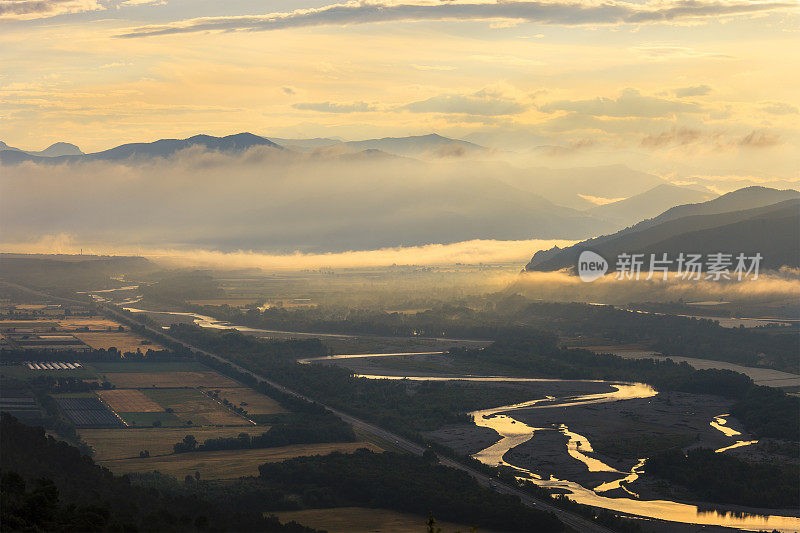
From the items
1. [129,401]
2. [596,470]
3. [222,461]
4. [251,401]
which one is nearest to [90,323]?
[129,401]

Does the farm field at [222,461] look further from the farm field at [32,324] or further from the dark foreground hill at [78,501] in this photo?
the farm field at [32,324]

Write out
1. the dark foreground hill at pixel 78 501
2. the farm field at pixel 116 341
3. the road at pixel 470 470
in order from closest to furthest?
the dark foreground hill at pixel 78 501
the road at pixel 470 470
the farm field at pixel 116 341

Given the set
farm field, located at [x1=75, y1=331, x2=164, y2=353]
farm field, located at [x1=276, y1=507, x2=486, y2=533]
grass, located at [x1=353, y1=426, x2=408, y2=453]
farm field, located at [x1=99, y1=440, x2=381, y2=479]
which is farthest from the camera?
farm field, located at [x1=75, y1=331, x2=164, y2=353]

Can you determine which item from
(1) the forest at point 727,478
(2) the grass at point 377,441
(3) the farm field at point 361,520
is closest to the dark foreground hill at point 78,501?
(3) the farm field at point 361,520

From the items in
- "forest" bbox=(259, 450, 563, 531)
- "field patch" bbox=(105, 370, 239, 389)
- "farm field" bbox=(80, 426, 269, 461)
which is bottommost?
"field patch" bbox=(105, 370, 239, 389)

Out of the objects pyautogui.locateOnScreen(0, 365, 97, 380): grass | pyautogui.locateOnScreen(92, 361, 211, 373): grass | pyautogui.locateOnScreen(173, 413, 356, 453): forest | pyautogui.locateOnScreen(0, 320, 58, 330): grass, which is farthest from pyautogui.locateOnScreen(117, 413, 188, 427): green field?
pyautogui.locateOnScreen(0, 320, 58, 330): grass

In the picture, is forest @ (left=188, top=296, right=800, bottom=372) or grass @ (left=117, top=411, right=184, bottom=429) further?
forest @ (left=188, top=296, right=800, bottom=372)

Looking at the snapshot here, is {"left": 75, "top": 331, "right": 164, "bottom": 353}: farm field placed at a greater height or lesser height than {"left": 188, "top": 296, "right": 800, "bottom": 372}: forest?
lesser

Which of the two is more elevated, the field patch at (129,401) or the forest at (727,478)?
the forest at (727,478)

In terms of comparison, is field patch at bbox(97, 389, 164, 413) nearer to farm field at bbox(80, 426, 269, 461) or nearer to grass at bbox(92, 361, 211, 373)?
farm field at bbox(80, 426, 269, 461)
